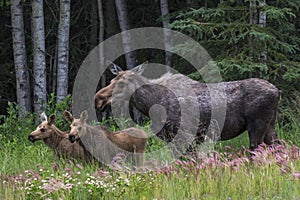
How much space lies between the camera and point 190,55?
1206 centimetres

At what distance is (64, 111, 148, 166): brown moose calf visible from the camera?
8.63 m

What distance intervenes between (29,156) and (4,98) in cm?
1012

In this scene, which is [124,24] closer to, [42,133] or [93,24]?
[93,24]

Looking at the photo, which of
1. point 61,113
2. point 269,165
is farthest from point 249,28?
point 269,165

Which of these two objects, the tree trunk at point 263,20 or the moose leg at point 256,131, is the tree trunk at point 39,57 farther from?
the moose leg at point 256,131

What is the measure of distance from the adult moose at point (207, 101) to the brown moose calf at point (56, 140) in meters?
0.76

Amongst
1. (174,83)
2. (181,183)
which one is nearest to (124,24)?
(174,83)

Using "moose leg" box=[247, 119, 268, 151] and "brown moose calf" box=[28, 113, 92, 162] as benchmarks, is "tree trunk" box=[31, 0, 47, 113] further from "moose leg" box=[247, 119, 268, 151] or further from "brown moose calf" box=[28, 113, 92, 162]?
"moose leg" box=[247, 119, 268, 151]

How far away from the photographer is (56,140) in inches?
368

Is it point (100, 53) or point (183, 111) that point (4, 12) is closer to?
point (100, 53)

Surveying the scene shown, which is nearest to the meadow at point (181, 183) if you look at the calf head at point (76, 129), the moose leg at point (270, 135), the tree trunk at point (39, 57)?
the calf head at point (76, 129)

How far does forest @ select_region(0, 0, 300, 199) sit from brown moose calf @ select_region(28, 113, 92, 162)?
0.13 meters

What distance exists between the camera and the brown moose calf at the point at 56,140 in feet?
29.3

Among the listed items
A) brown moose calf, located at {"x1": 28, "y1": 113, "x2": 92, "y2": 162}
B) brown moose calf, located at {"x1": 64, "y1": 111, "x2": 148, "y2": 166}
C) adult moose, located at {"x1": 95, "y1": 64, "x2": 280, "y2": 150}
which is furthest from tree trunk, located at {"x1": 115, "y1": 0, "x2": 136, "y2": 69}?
brown moose calf, located at {"x1": 64, "y1": 111, "x2": 148, "y2": 166}
